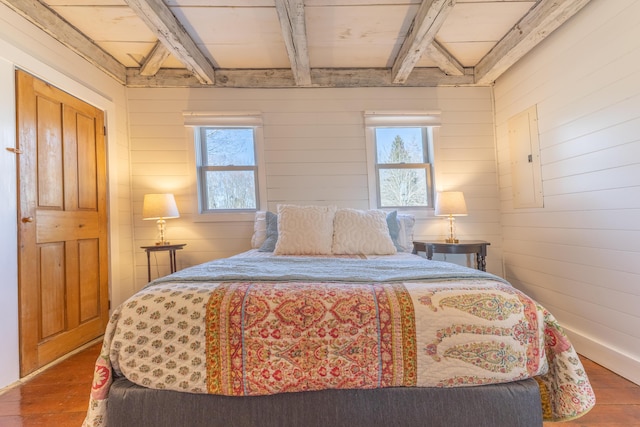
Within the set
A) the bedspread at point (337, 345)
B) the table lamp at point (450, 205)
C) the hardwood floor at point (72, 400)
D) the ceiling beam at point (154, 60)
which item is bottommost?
the hardwood floor at point (72, 400)

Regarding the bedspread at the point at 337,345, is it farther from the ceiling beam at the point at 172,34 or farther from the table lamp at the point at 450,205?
the ceiling beam at the point at 172,34

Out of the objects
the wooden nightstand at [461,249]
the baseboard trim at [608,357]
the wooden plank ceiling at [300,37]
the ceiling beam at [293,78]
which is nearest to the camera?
the baseboard trim at [608,357]

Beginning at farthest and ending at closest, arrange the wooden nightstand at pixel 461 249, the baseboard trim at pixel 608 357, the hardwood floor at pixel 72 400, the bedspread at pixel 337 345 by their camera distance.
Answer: the wooden nightstand at pixel 461 249
the baseboard trim at pixel 608 357
the hardwood floor at pixel 72 400
the bedspread at pixel 337 345

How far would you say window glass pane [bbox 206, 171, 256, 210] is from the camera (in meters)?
3.04

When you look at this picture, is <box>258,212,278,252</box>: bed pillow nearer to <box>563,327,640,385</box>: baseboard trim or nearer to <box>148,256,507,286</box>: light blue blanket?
<box>148,256,507,286</box>: light blue blanket

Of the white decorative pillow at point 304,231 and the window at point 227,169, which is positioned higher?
the window at point 227,169

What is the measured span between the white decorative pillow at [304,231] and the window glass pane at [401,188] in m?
0.87

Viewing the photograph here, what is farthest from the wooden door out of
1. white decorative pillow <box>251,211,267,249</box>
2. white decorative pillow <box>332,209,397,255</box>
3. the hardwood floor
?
white decorative pillow <box>332,209,397,255</box>

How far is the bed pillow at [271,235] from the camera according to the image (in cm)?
240

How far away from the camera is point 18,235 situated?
72.7 inches

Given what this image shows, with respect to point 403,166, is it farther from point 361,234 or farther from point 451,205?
point 361,234

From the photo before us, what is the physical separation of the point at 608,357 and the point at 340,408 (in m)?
1.89

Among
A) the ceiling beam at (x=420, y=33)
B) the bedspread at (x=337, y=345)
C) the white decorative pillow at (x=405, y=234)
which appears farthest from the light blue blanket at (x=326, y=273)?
the ceiling beam at (x=420, y=33)

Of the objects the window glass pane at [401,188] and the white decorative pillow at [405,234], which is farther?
the window glass pane at [401,188]
